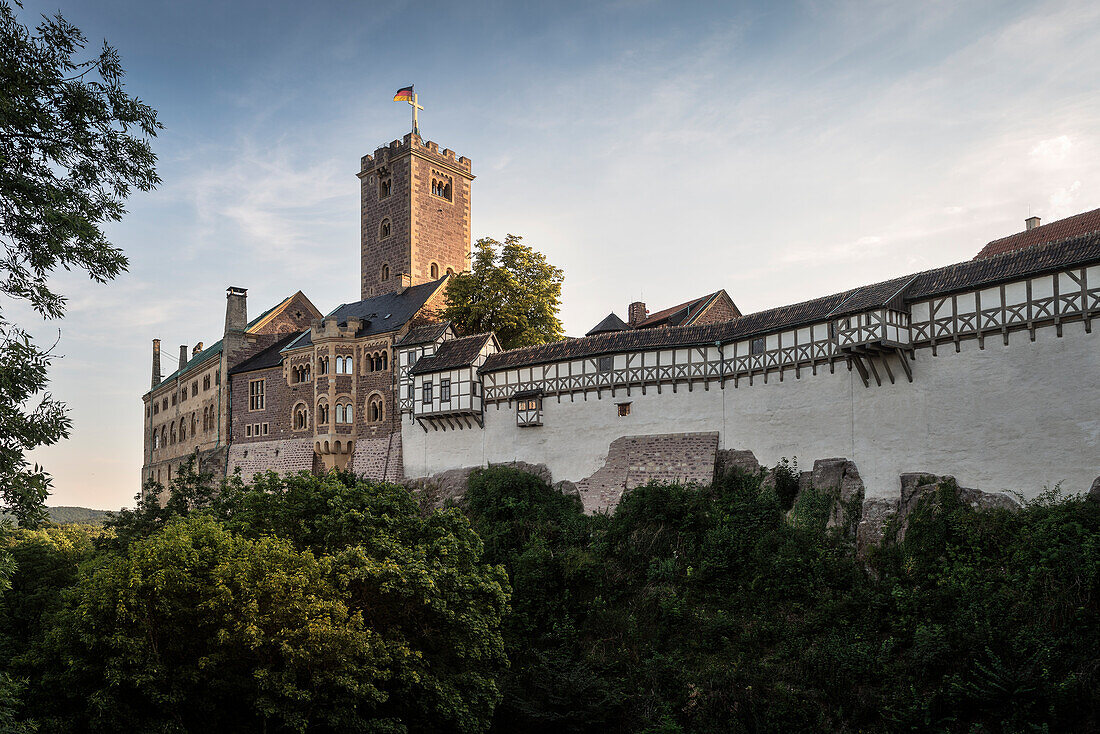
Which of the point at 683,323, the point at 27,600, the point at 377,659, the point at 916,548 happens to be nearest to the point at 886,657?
the point at 916,548

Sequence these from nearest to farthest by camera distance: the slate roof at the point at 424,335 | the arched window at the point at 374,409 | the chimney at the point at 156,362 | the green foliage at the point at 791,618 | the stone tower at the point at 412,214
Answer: the green foliage at the point at 791,618 < the slate roof at the point at 424,335 < the arched window at the point at 374,409 < the stone tower at the point at 412,214 < the chimney at the point at 156,362

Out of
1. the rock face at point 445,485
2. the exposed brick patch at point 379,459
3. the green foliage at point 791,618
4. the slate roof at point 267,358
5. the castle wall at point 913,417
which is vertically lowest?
the green foliage at point 791,618

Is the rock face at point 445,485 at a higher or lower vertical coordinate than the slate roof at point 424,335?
lower

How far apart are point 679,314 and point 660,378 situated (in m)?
10.5

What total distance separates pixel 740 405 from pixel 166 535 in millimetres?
17650

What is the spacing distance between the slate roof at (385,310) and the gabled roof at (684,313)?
10881 mm

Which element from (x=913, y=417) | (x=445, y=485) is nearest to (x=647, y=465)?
(x=913, y=417)

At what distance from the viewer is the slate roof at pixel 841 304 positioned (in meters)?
20.8

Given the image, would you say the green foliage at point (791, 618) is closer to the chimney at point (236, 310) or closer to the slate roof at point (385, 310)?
the slate roof at point (385, 310)

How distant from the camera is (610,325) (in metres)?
40.8

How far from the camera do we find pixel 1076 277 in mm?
20141

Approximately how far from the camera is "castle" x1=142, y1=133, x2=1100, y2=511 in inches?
823

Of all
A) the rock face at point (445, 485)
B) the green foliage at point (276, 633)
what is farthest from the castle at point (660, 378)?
the green foliage at point (276, 633)

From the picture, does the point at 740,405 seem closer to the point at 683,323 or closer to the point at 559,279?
the point at 683,323
